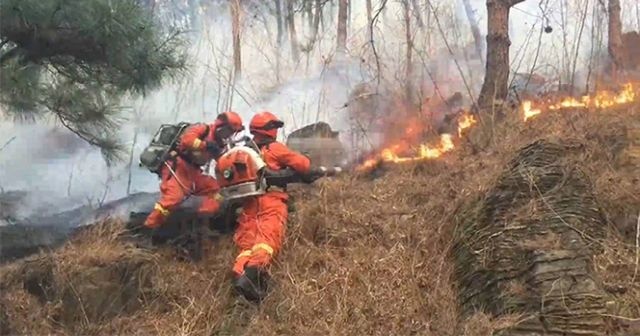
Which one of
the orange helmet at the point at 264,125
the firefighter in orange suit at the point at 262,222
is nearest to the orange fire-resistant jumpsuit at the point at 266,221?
the firefighter in orange suit at the point at 262,222

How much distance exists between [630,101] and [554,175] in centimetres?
393

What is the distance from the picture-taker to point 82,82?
613 cm

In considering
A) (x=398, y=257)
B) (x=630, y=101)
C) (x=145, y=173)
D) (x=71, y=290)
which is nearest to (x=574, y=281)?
(x=398, y=257)

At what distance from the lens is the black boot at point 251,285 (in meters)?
6.44

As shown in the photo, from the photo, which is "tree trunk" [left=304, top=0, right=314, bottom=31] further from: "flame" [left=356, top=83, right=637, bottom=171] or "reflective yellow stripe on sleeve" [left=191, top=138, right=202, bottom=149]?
"reflective yellow stripe on sleeve" [left=191, top=138, right=202, bottom=149]

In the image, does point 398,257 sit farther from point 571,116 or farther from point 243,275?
point 571,116

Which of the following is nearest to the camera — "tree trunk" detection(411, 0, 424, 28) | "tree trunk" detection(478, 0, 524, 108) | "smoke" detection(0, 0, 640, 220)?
"smoke" detection(0, 0, 640, 220)

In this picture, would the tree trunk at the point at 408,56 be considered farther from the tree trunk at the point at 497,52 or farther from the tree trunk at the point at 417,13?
the tree trunk at the point at 497,52

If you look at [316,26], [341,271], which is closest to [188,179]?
[341,271]

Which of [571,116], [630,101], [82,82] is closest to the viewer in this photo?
Result: [82,82]

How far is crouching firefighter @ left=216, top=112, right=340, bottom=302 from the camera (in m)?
6.52

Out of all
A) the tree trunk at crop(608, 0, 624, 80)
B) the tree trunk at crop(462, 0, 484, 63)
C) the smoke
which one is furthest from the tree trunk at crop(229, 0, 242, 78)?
the tree trunk at crop(608, 0, 624, 80)

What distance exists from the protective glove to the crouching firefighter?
399mm

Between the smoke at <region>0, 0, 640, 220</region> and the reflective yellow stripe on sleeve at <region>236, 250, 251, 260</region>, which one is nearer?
the reflective yellow stripe on sleeve at <region>236, 250, 251, 260</region>
